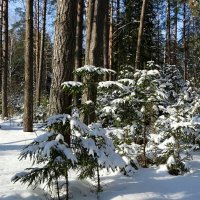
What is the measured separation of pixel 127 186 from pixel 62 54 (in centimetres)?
255

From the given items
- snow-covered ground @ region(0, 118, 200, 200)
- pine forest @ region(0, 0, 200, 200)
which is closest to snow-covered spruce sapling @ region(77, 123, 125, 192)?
pine forest @ region(0, 0, 200, 200)

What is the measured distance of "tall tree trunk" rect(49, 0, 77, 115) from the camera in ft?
18.9

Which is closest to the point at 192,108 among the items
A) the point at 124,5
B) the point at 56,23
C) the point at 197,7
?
the point at 197,7

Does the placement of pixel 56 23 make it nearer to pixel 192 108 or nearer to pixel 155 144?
pixel 155 144

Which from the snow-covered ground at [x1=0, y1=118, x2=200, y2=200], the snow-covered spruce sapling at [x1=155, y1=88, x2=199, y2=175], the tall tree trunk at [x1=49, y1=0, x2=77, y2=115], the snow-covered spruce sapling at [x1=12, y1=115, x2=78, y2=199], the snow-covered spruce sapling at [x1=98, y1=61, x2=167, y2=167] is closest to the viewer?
the snow-covered spruce sapling at [x1=12, y1=115, x2=78, y2=199]

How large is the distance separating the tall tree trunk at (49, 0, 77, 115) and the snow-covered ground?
4.39 ft

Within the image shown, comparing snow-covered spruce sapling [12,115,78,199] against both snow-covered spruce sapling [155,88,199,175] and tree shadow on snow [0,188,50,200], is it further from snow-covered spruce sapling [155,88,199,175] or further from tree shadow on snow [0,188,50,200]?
snow-covered spruce sapling [155,88,199,175]

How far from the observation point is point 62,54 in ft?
18.9

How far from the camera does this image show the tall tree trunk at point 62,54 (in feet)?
18.9

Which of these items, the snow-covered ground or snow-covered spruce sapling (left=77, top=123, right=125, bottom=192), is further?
the snow-covered ground

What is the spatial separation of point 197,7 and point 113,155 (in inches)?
171

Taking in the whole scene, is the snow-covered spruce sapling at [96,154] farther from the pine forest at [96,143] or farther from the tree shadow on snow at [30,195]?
the tree shadow on snow at [30,195]

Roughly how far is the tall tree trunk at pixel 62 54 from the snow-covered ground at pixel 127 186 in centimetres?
134

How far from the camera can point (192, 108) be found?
938 centimetres
